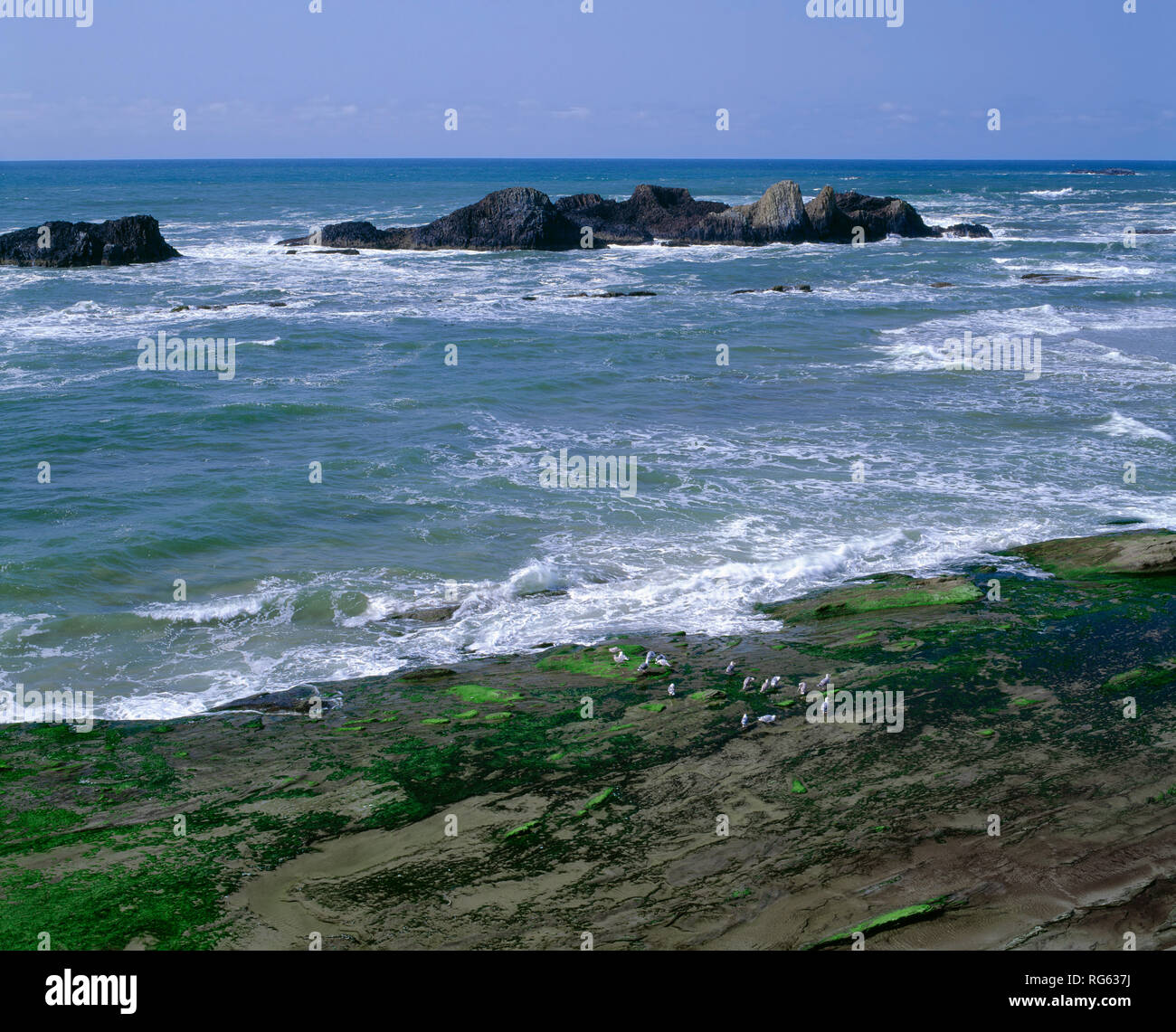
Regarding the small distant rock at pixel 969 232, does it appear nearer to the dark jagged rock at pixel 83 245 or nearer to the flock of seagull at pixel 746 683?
the dark jagged rock at pixel 83 245

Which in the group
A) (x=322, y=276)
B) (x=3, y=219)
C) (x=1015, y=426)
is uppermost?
(x=3, y=219)

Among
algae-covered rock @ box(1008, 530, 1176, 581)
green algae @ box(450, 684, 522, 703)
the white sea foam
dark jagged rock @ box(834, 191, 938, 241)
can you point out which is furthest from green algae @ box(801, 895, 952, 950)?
dark jagged rock @ box(834, 191, 938, 241)

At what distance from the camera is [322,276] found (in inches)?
1907

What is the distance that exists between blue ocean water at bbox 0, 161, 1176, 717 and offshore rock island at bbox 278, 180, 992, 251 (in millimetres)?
16363

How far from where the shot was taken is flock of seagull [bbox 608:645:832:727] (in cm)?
1073

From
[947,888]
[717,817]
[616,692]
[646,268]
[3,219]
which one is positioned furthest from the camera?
[3,219]

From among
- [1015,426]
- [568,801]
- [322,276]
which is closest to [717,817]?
[568,801]

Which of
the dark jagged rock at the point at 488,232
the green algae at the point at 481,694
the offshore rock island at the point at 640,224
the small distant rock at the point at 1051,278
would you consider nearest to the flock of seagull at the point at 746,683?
the green algae at the point at 481,694

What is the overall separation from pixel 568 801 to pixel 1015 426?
57.8ft

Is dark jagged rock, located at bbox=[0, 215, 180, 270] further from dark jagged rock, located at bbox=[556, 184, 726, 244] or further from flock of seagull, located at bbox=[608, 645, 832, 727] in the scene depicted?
flock of seagull, located at bbox=[608, 645, 832, 727]

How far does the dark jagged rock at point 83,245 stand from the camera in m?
49.7

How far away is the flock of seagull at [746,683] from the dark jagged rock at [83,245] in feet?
156

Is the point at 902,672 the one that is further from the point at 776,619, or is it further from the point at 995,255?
the point at 995,255

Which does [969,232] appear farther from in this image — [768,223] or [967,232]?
[768,223]
